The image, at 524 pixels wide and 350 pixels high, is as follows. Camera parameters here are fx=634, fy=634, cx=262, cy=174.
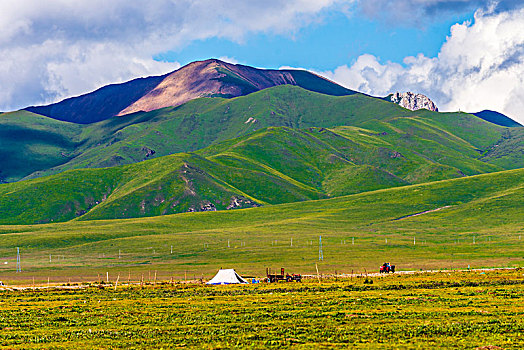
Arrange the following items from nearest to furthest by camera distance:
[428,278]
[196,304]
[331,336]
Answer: [331,336]
[196,304]
[428,278]

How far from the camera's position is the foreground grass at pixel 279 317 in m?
42.0

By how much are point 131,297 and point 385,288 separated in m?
31.1

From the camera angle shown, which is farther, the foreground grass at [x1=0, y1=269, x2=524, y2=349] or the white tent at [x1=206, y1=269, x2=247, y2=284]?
the white tent at [x1=206, y1=269, x2=247, y2=284]

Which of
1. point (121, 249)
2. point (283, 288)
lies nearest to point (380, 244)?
point (121, 249)

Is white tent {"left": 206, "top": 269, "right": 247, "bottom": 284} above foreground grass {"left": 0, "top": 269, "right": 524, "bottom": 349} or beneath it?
above

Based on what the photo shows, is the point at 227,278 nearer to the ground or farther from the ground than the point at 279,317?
farther from the ground

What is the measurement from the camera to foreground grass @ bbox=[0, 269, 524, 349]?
42000 millimetres

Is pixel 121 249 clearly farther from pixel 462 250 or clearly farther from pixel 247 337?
pixel 247 337

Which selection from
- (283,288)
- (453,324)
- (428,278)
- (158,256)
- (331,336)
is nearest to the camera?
(331,336)

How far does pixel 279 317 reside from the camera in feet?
175

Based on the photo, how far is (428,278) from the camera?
9338cm

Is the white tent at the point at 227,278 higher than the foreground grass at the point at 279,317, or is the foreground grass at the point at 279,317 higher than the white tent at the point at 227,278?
the white tent at the point at 227,278

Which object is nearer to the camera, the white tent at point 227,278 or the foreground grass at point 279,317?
the foreground grass at point 279,317

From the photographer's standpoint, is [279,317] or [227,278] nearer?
[279,317]
